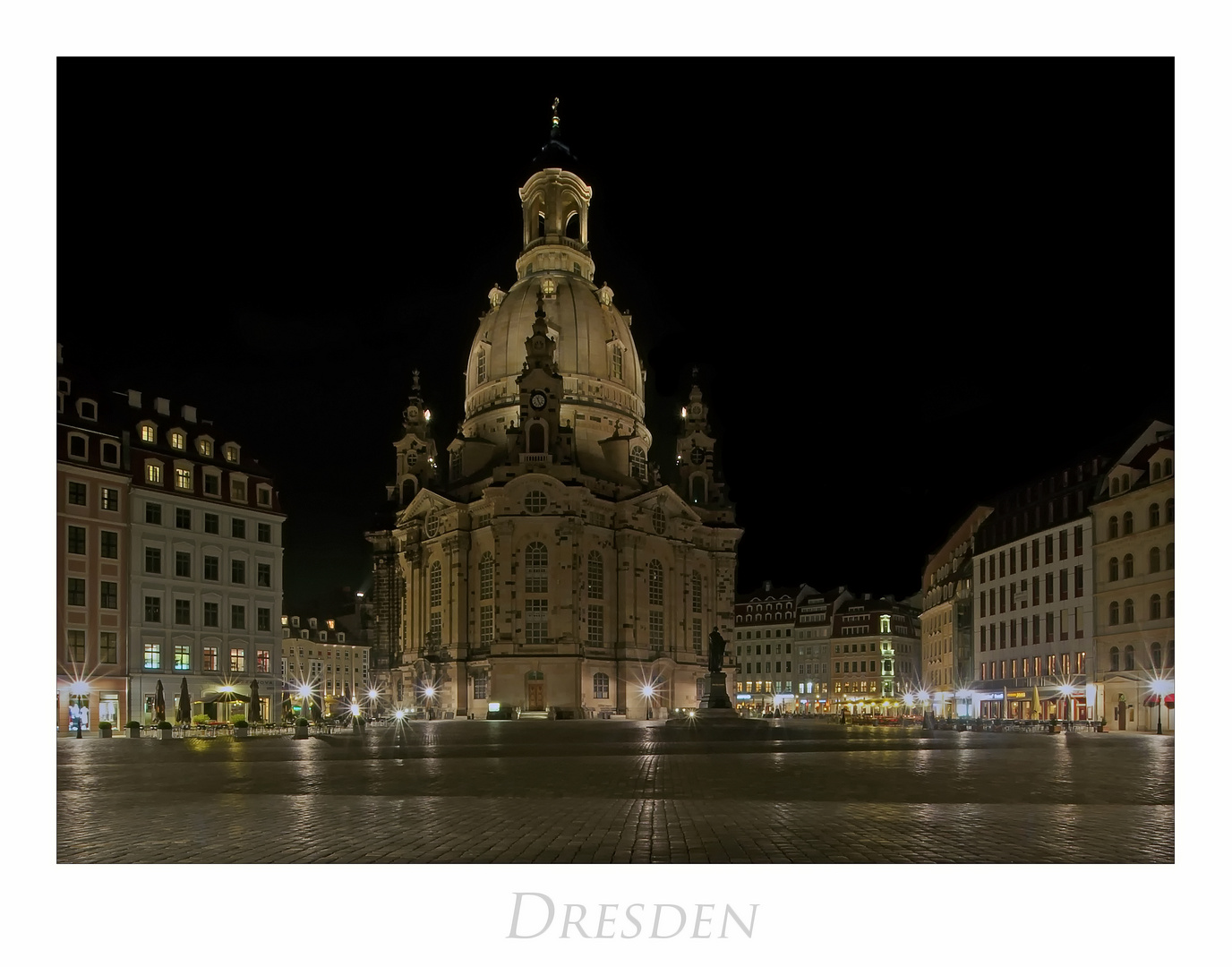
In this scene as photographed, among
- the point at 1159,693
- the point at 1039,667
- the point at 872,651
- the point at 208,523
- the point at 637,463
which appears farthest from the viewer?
the point at 872,651

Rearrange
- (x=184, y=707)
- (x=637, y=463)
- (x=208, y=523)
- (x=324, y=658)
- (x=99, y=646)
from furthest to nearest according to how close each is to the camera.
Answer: (x=324, y=658) → (x=637, y=463) → (x=208, y=523) → (x=184, y=707) → (x=99, y=646)

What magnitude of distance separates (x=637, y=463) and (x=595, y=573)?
1636 centimetres

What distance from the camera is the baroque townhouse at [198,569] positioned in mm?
53938

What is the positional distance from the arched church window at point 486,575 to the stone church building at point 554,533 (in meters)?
0.18

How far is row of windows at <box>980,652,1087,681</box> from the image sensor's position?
6469 cm

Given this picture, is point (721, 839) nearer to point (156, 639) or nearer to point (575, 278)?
point (156, 639)

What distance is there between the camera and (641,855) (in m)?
13.4

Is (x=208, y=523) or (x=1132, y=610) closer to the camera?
(x=1132, y=610)

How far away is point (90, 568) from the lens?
5019cm

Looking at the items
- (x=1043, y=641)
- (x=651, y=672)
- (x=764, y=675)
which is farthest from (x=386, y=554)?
(x=764, y=675)

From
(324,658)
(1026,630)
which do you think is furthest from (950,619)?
(324,658)

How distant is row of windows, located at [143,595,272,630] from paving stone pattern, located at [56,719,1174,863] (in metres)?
19.2

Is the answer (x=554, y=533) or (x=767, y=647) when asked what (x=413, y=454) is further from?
(x=767, y=647)

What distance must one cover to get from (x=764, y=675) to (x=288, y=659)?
236ft
